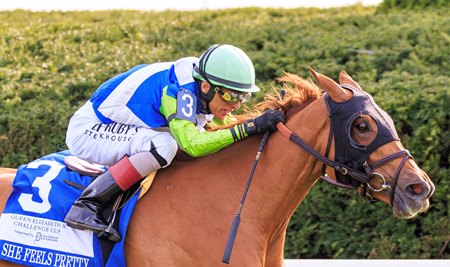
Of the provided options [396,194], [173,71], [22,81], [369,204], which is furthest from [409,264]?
[22,81]

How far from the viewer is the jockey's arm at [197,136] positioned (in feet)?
14.3

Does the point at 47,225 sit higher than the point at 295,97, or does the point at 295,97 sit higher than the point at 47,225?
the point at 295,97

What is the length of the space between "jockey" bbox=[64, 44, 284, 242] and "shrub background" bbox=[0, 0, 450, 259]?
2334mm

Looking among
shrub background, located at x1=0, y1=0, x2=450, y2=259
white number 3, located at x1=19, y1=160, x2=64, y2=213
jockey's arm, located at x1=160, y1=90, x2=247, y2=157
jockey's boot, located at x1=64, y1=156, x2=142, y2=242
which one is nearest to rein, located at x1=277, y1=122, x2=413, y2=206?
jockey's arm, located at x1=160, y1=90, x2=247, y2=157

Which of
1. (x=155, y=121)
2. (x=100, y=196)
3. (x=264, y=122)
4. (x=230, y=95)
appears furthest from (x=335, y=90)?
(x=100, y=196)

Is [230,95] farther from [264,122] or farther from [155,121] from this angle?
[155,121]

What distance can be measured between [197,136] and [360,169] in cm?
83

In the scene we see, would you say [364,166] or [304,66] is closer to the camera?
[364,166]

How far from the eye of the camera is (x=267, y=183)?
442 cm

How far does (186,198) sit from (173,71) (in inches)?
27.2

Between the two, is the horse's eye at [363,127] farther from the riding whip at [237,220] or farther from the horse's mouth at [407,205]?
the riding whip at [237,220]

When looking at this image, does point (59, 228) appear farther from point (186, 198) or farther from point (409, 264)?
point (409, 264)

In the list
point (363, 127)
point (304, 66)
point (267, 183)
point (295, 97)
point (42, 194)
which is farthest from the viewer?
point (304, 66)

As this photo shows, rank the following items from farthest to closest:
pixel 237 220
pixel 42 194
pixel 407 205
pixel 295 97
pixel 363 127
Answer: pixel 42 194
pixel 295 97
pixel 237 220
pixel 363 127
pixel 407 205
